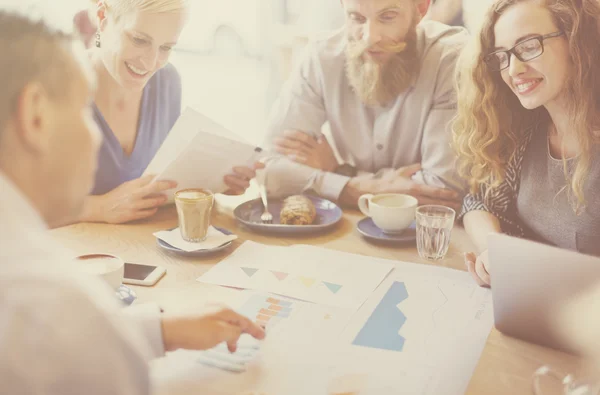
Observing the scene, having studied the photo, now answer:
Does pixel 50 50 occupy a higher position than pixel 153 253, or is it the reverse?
pixel 50 50

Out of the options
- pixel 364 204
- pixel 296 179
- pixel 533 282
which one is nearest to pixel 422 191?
pixel 364 204

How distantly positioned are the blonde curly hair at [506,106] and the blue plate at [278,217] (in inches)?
14.1

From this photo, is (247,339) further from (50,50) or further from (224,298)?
(50,50)

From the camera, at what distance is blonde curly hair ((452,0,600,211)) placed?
1228 millimetres

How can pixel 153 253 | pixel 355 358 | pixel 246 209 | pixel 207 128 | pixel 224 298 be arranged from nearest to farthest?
pixel 355 358 → pixel 224 298 → pixel 153 253 → pixel 207 128 → pixel 246 209

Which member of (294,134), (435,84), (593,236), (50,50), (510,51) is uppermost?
(50,50)

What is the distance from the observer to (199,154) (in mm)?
1341

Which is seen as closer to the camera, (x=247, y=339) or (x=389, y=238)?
(x=247, y=339)

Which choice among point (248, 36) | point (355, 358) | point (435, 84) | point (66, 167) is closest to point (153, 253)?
point (355, 358)

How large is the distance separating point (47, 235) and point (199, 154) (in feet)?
2.80

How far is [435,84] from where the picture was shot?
1.72 metres

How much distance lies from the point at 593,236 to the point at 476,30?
0.53m

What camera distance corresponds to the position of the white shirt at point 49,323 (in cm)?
43

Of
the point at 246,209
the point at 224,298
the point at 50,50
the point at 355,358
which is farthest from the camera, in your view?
the point at 246,209
